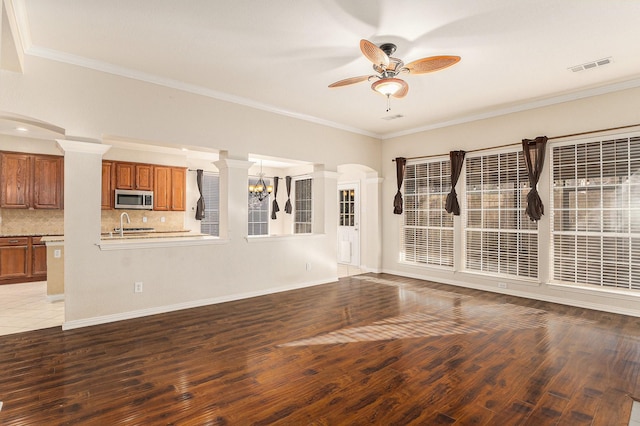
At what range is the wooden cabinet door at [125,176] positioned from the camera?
7508mm

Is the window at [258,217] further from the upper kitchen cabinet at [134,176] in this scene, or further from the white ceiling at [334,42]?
the white ceiling at [334,42]

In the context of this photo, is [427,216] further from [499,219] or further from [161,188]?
[161,188]

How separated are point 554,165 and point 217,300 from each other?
5569 millimetres

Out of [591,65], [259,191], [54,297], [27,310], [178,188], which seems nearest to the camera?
[591,65]

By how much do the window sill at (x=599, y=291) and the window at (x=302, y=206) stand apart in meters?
6.24

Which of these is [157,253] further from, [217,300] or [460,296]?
[460,296]

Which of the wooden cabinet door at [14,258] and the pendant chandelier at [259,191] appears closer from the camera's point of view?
the wooden cabinet door at [14,258]

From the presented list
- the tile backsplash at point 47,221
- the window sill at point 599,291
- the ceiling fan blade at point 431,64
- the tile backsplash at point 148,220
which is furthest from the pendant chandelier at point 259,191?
the window sill at point 599,291

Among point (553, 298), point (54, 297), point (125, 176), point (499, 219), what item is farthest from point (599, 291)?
point (125, 176)

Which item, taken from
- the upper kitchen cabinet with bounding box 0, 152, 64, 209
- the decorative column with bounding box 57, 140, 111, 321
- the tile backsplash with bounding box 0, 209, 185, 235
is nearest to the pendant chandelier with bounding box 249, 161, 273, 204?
the tile backsplash with bounding box 0, 209, 185, 235

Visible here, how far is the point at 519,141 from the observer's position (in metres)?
5.56

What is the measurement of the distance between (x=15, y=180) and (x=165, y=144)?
429 cm

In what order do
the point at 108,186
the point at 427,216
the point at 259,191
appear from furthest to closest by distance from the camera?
the point at 259,191
the point at 108,186
the point at 427,216

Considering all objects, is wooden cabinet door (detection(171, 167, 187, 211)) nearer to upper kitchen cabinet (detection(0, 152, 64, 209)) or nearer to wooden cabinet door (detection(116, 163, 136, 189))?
wooden cabinet door (detection(116, 163, 136, 189))
